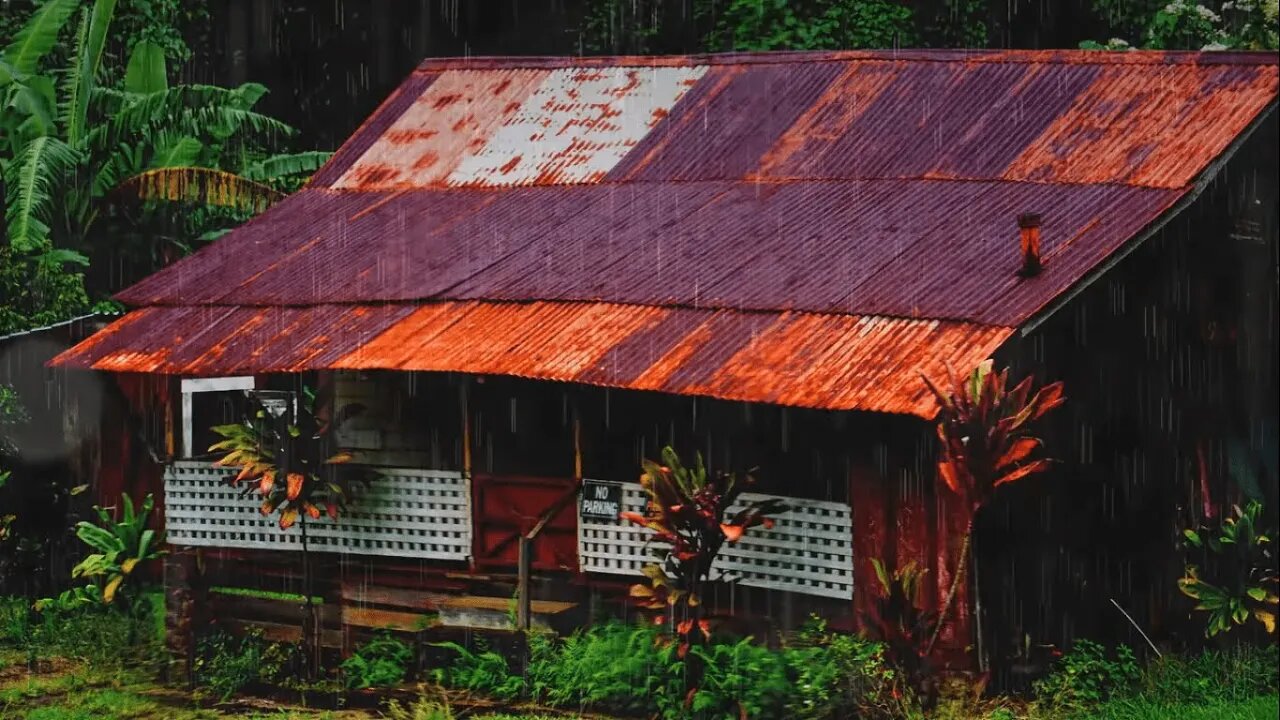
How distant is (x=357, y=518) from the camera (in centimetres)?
1620

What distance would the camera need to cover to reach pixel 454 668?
15.3 meters

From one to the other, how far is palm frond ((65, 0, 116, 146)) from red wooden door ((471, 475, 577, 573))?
8399 millimetres

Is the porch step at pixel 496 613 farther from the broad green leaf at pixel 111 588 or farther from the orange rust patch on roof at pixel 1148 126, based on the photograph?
the orange rust patch on roof at pixel 1148 126

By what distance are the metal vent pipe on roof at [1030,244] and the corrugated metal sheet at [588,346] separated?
669 mm

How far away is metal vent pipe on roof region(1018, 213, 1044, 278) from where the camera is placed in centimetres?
1307

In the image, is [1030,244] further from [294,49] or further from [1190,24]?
[294,49]

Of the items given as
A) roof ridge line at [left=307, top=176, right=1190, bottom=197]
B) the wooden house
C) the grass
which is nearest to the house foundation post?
the wooden house

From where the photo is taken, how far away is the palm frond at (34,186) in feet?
66.2

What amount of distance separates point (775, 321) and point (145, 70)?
41.5ft

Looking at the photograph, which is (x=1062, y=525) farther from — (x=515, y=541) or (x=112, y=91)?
(x=112, y=91)

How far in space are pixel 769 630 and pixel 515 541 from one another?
2.81 metres

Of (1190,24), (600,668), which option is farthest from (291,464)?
(1190,24)

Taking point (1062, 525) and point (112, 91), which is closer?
point (1062, 525)

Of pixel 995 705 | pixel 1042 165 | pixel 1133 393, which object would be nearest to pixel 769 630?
pixel 995 705
